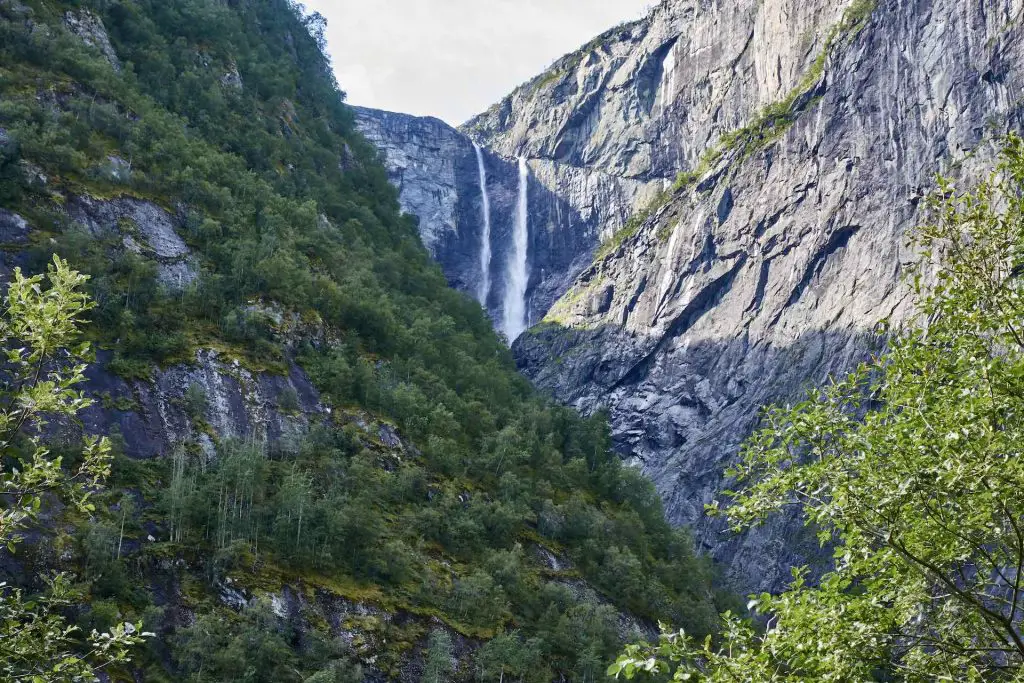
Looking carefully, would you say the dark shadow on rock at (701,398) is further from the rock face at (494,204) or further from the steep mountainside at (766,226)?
the rock face at (494,204)

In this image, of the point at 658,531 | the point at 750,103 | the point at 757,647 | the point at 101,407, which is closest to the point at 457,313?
the point at 658,531

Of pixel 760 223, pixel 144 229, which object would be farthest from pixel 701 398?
pixel 144 229

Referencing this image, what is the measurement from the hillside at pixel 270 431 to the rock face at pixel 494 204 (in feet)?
160

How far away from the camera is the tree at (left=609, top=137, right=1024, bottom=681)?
8438 millimetres

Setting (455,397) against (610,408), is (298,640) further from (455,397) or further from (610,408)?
(610,408)

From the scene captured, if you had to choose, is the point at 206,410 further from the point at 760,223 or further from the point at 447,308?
the point at 760,223

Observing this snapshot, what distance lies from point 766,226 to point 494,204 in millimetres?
49804

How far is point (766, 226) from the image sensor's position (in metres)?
90.9

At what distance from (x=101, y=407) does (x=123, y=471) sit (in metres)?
3.63

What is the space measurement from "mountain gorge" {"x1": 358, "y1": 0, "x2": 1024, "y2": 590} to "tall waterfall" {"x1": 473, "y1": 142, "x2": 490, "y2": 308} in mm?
12546

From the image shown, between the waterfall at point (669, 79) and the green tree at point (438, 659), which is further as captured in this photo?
the waterfall at point (669, 79)

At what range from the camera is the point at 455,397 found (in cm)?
5534

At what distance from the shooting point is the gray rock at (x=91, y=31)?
57719 mm

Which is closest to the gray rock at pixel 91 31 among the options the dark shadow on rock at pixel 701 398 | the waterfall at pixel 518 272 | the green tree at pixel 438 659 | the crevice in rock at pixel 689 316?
the green tree at pixel 438 659
